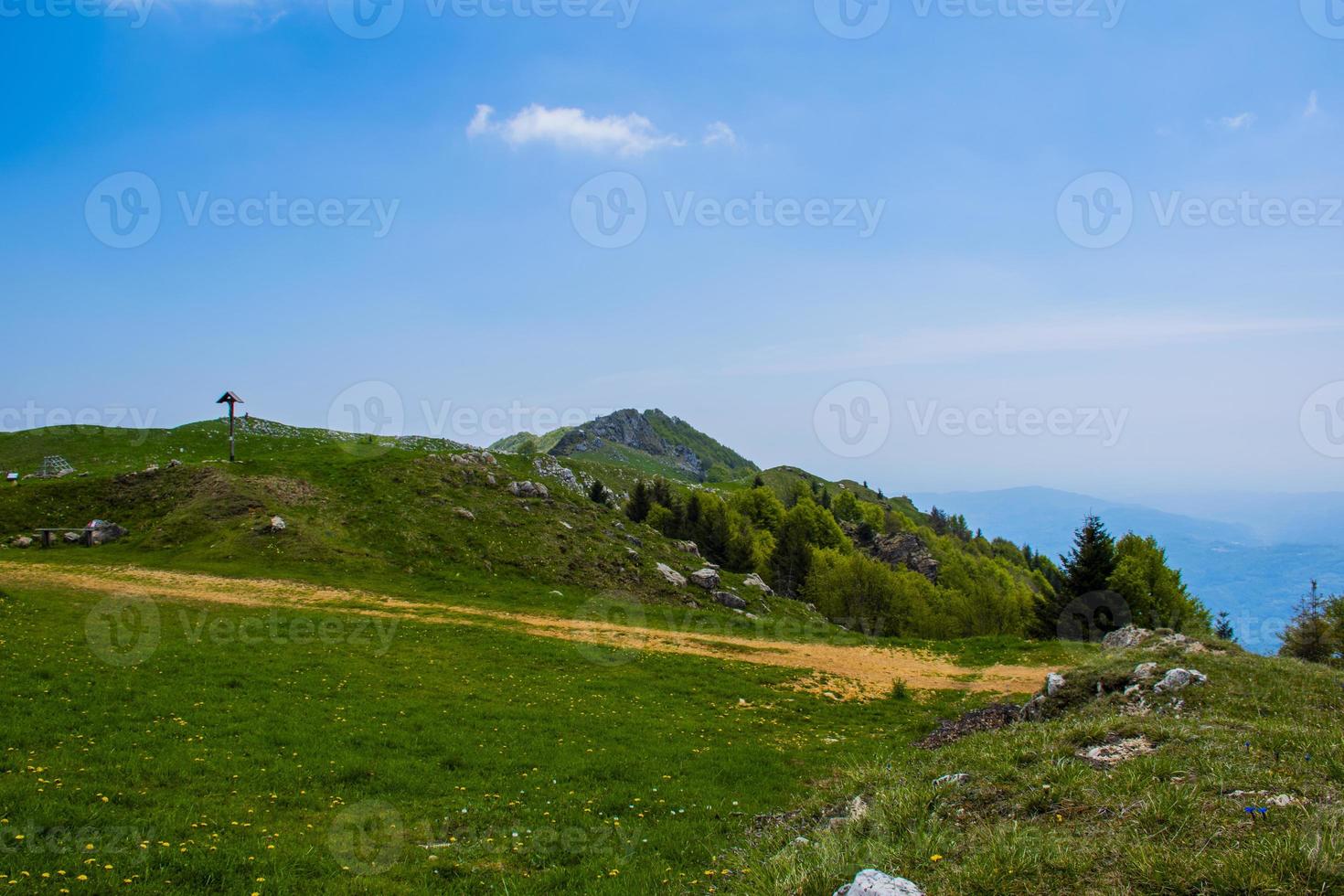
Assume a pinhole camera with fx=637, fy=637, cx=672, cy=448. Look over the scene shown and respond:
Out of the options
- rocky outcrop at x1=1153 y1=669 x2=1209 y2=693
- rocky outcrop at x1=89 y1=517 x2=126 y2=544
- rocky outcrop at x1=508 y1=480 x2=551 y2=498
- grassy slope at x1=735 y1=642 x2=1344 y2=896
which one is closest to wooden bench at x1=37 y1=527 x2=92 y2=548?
rocky outcrop at x1=89 y1=517 x2=126 y2=544

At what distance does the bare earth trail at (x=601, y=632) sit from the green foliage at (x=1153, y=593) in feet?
94.2

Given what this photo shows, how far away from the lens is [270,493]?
175 feet

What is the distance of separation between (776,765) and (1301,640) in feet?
113

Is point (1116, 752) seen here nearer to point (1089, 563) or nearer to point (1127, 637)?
point (1127, 637)

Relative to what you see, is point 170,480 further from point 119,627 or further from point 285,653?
point 285,653

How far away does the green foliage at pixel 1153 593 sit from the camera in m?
53.7

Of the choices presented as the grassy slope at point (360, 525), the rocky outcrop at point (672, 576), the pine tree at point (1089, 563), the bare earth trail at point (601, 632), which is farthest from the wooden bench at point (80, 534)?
the pine tree at point (1089, 563)

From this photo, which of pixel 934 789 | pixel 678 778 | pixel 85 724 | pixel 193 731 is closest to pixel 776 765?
pixel 678 778

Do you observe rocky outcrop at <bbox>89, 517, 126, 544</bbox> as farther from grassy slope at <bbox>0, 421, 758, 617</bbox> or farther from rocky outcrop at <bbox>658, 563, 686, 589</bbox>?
rocky outcrop at <bbox>658, 563, 686, 589</bbox>

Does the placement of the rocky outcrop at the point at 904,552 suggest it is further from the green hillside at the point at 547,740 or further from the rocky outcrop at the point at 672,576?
the green hillside at the point at 547,740

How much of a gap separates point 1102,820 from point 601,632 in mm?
30308

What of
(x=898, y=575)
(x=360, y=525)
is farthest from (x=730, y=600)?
(x=898, y=575)

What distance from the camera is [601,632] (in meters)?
36.6

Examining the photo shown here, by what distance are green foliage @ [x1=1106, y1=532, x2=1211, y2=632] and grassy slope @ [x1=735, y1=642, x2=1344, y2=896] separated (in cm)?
4688
